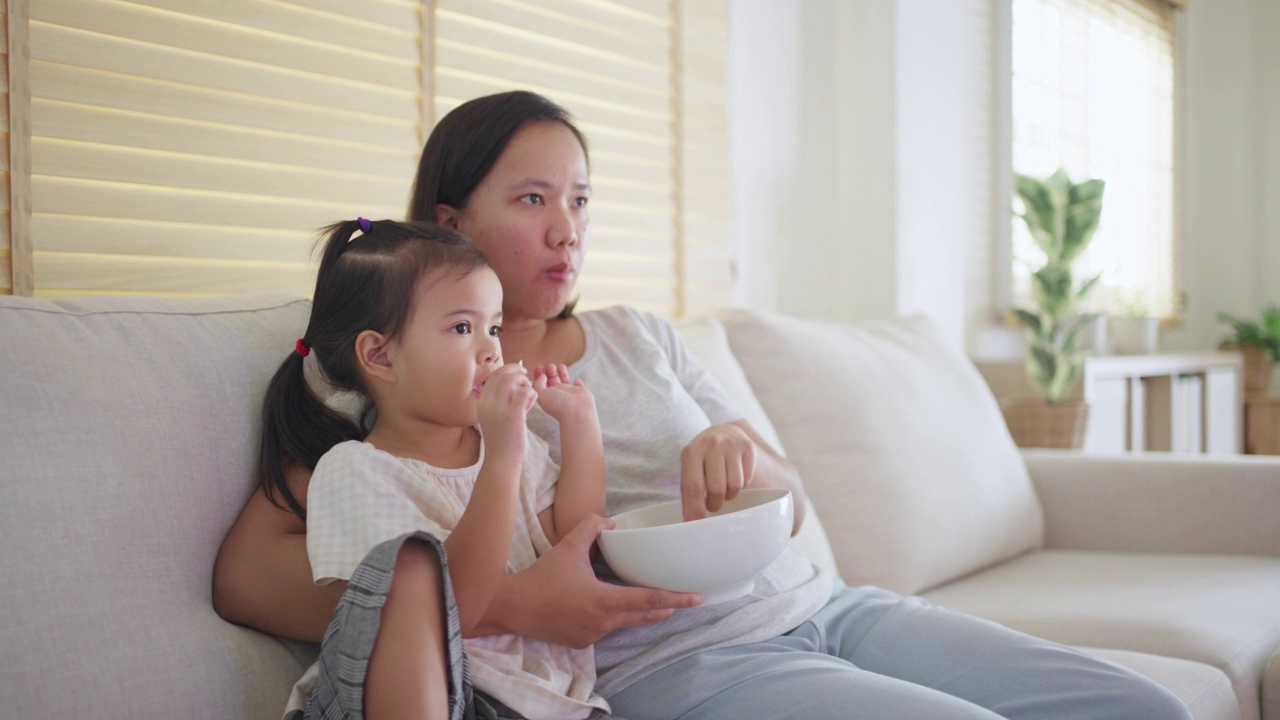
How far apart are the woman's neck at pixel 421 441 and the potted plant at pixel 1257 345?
409cm

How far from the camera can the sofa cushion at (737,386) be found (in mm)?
1680

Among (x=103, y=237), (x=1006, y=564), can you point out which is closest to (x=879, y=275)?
(x=1006, y=564)

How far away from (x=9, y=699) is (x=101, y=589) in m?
0.11

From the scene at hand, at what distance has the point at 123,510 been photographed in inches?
37.1

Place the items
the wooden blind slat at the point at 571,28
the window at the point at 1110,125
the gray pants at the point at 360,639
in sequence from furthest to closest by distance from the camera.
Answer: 1. the window at the point at 1110,125
2. the wooden blind slat at the point at 571,28
3. the gray pants at the point at 360,639

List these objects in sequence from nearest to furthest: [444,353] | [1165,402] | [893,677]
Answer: [444,353] → [893,677] → [1165,402]

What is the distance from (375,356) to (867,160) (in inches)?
84.6

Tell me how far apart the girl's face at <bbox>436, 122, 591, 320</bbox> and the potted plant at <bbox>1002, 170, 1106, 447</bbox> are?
2.02 meters

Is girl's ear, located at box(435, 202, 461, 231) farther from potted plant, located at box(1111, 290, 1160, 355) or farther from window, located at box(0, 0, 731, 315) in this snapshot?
potted plant, located at box(1111, 290, 1160, 355)

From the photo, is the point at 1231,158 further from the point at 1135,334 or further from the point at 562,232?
the point at 562,232

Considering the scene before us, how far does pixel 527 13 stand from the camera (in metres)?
2.04

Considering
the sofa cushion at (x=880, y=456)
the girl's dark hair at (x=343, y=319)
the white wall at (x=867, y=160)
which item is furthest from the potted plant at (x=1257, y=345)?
the girl's dark hair at (x=343, y=319)

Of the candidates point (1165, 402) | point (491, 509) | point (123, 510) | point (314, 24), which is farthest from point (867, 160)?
point (123, 510)

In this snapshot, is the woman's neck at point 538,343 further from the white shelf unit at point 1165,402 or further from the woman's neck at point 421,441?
the white shelf unit at point 1165,402
